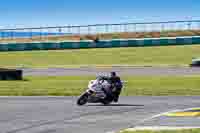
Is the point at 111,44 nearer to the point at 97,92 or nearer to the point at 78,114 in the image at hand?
the point at 97,92

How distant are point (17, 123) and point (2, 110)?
3806 mm

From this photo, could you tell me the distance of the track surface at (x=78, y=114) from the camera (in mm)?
14665

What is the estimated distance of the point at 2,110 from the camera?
19.3 m

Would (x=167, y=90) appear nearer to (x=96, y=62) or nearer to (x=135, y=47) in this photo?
(x=96, y=62)

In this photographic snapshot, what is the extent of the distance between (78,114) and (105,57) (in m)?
45.1

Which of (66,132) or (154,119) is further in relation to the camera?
(154,119)

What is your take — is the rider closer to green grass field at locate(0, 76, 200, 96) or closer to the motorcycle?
the motorcycle

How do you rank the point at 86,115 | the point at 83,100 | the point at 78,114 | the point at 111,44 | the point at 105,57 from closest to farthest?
the point at 86,115
the point at 78,114
the point at 83,100
the point at 105,57
the point at 111,44

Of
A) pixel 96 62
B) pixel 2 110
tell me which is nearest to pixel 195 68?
pixel 96 62

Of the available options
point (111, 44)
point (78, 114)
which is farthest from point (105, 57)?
point (78, 114)

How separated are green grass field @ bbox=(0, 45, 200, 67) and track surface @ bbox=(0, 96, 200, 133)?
111 ft

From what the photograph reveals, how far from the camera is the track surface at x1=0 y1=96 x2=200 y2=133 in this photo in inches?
577

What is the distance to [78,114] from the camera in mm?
17484

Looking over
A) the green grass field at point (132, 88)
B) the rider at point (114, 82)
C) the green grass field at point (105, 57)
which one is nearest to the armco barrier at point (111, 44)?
the green grass field at point (105, 57)
